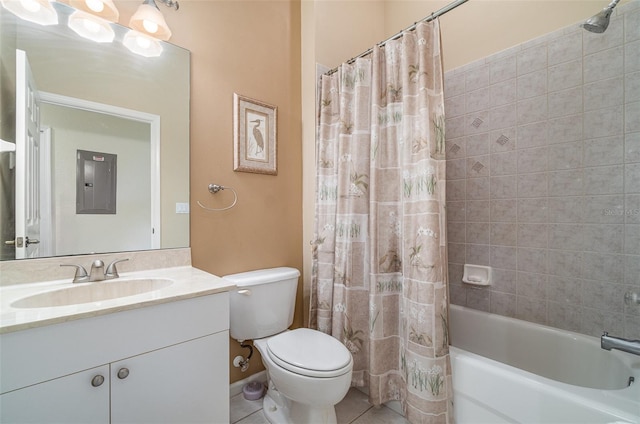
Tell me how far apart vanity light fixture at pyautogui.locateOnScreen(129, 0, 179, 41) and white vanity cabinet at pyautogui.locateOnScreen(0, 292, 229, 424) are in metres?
1.27

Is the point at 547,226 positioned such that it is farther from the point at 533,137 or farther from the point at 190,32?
the point at 190,32

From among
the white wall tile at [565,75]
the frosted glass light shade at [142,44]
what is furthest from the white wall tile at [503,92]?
the frosted glass light shade at [142,44]

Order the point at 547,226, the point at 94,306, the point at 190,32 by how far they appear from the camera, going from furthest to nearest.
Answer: the point at 547,226
the point at 190,32
the point at 94,306

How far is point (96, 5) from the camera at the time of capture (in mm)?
1135

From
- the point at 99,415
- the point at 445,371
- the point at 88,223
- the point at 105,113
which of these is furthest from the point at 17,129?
the point at 445,371

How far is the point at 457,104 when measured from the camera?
1911 mm

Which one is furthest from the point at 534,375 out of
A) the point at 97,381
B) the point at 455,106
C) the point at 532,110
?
the point at 455,106

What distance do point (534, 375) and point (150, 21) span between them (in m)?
2.26

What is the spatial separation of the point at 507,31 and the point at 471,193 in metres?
1.05

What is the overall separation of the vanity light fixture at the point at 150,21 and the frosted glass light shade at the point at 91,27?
105 mm

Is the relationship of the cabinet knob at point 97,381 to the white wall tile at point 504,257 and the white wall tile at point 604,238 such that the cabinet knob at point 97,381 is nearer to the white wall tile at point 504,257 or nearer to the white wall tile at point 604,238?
the white wall tile at point 504,257

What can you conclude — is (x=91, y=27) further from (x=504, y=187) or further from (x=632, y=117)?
(x=632, y=117)

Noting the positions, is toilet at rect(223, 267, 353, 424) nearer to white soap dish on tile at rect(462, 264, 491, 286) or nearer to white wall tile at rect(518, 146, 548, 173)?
white soap dish on tile at rect(462, 264, 491, 286)

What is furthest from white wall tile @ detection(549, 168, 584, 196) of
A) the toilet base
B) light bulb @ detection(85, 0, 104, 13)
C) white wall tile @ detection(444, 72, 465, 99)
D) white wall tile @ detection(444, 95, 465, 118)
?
light bulb @ detection(85, 0, 104, 13)
